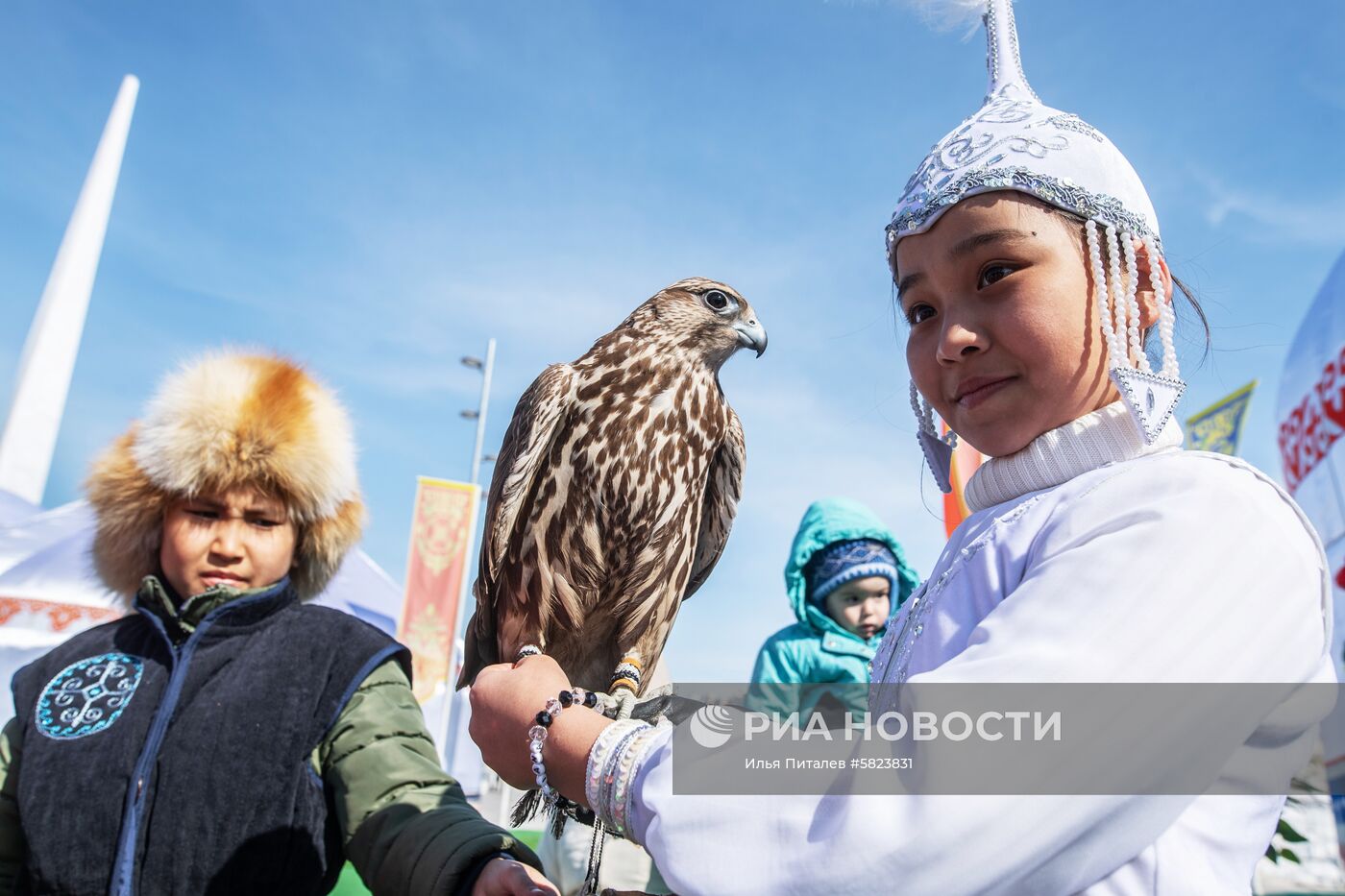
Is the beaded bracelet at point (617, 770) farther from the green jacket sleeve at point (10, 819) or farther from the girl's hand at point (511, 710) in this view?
the green jacket sleeve at point (10, 819)

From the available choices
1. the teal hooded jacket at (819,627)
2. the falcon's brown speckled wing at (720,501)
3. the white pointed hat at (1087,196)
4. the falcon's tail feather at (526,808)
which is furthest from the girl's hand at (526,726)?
the teal hooded jacket at (819,627)

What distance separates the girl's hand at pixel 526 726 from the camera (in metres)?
1.08

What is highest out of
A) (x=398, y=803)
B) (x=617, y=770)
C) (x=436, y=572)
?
(x=436, y=572)

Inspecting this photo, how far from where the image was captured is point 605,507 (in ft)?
6.60

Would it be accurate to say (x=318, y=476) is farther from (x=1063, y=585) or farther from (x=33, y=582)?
(x=33, y=582)

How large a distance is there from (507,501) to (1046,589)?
1447 millimetres

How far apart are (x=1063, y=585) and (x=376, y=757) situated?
1.80m

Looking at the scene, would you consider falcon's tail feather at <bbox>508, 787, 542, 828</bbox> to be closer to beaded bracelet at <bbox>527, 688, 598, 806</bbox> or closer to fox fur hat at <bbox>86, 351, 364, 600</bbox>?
beaded bracelet at <bbox>527, 688, 598, 806</bbox>

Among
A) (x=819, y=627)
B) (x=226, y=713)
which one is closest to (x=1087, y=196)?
(x=226, y=713)

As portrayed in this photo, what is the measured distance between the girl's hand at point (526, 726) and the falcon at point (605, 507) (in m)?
0.51

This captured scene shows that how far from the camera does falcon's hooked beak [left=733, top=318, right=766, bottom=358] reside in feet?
8.46

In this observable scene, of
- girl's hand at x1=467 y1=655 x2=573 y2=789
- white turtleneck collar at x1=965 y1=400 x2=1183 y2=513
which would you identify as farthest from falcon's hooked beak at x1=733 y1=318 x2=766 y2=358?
girl's hand at x1=467 y1=655 x2=573 y2=789

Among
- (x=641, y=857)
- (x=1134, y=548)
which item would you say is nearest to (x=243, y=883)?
(x=1134, y=548)

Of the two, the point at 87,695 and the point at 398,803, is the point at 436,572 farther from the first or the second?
the point at 398,803
